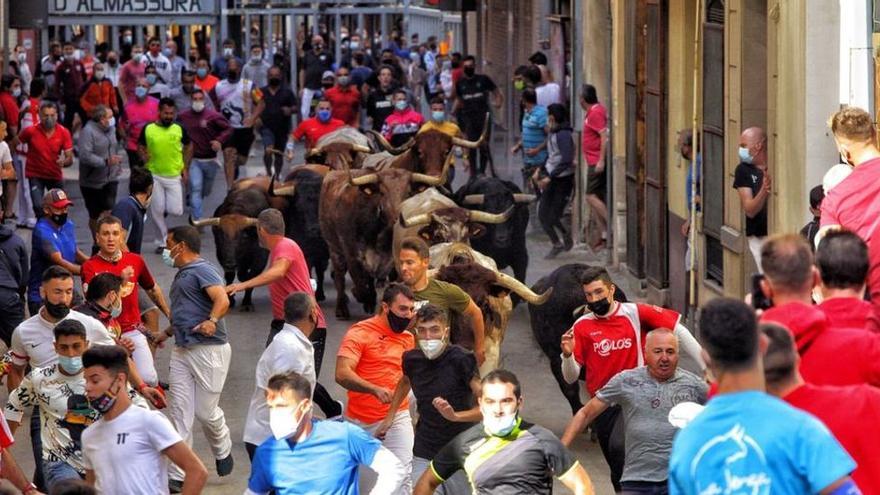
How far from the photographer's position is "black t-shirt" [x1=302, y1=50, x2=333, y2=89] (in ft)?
122

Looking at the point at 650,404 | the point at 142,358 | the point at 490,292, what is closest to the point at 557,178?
the point at 490,292

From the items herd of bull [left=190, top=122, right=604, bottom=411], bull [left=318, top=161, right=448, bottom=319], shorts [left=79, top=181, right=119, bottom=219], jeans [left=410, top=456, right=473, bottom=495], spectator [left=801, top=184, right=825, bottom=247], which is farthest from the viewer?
shorts [left=79, top=181, right=119, bottom=219]

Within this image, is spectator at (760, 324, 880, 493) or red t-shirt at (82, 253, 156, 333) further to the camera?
red t-shirt at (82, 253, 156, 333)

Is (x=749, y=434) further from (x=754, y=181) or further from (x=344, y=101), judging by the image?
(x=344, y=101)

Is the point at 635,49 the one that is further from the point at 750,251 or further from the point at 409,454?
the point at 409,454

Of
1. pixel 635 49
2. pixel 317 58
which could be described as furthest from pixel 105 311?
pixel 317 58

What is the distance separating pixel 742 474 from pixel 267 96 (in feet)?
81.6

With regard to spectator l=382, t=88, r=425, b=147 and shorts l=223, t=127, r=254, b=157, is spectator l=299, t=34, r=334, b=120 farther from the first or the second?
spectator l=382, t=88, r=425, b=147

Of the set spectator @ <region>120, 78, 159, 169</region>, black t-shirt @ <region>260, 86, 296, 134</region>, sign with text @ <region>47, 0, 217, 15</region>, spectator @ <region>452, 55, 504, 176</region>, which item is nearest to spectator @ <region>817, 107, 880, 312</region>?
spectator @ <region>120, 78, 159, 169</region>

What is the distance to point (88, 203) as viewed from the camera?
23656 mm

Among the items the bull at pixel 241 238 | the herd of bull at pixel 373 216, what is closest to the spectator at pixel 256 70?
the herd of bull at pixel 373 216

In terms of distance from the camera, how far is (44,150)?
23.8 metres

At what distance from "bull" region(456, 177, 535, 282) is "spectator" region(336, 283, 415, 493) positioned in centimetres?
787

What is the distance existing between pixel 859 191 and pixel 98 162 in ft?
49.8
